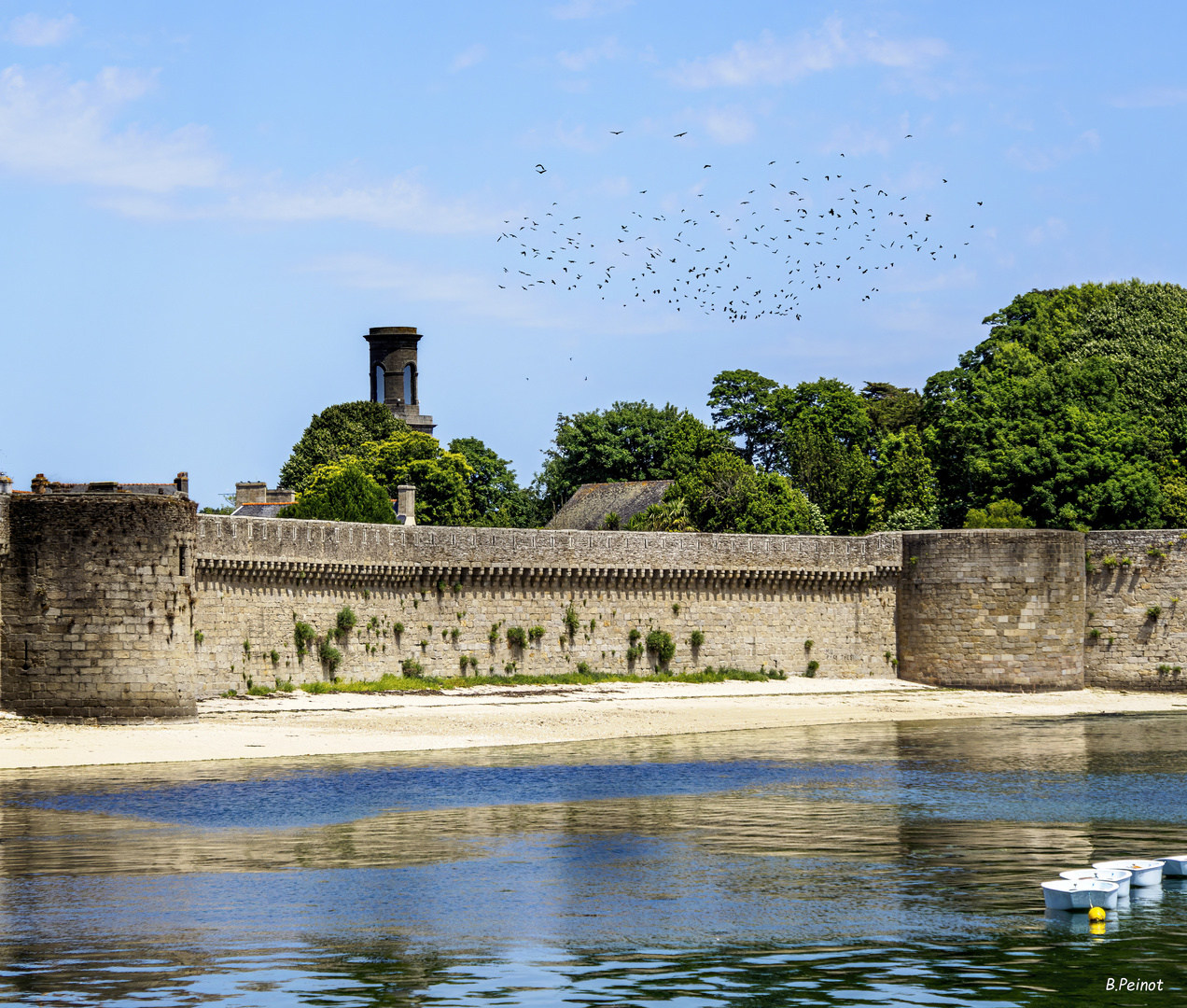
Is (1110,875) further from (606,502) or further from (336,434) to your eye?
(336,434)

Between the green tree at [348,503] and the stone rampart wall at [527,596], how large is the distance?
9.94 metres

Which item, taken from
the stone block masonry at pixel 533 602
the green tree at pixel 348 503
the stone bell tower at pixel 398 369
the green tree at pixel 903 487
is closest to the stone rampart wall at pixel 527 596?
the stone block masonry at pixel 533 602

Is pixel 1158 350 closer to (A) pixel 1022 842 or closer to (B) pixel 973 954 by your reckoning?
(A) pixel 1022 842

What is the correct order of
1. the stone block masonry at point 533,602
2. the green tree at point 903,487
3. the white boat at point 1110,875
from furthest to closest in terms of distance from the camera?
1. the green tree at point 903,487
2. the stone block masonry at point 533,602
3. the white boat at point 1110,875

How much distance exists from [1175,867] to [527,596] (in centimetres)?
2444

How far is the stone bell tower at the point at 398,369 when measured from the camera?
9306cm

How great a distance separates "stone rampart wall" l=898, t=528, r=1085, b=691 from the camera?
145ft

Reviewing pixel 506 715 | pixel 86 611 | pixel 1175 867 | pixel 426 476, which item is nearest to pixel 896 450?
pixel 426 476

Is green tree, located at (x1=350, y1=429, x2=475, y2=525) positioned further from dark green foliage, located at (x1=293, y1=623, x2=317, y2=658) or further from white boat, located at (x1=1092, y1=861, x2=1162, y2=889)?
white boat, located at (x1=1092, y1=861, x2=1162, y2=889)

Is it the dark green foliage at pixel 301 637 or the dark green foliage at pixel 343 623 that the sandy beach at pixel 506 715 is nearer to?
the dark green foliage at pixel 301 637

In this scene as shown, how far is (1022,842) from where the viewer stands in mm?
20797

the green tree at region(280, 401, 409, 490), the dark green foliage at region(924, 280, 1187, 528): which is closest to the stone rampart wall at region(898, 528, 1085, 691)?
the dark green foliage at region(924, 280, 1187, 528)

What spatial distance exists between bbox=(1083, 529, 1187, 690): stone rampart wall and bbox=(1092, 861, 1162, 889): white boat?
28407mm

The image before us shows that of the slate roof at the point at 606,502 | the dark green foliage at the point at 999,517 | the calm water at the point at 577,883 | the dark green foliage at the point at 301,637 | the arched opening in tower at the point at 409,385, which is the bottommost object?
the calm water at the point at 577,883
